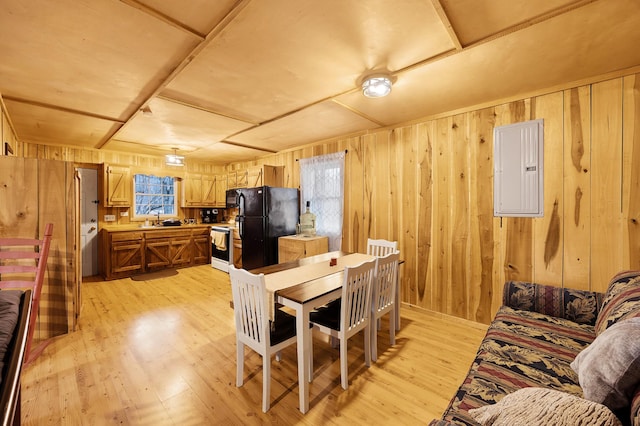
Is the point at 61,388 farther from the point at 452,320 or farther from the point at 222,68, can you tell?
the point at 452,320

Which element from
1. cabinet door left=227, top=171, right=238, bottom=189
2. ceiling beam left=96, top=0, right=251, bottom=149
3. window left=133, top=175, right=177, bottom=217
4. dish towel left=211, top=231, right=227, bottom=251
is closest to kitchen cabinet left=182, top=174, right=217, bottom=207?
window left=133, top=175, right=177, bottom=217

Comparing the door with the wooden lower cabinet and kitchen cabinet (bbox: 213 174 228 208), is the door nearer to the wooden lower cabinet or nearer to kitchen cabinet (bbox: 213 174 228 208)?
the wooden lower cabinet

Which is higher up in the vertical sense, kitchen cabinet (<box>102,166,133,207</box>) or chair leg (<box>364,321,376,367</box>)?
kitchen cabinet (<box>102,166,133,207</box>)

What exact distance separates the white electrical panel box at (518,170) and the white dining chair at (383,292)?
1359 mm

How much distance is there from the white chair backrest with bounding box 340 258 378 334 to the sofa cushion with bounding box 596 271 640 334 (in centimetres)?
137

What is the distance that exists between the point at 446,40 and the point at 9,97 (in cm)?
401

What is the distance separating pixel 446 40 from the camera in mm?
1766

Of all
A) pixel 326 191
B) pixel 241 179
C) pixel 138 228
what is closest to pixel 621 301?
pixel 326 191

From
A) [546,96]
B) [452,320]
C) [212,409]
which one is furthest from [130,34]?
[452,320]

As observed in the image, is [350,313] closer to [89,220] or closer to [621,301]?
[621,301]

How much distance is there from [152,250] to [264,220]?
94.5 inches

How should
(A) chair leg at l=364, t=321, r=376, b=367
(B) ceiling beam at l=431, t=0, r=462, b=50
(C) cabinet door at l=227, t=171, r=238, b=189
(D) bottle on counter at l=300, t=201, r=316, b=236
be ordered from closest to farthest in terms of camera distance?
(B) ceiling beam at l=431, t=0, r=462, b=50
(A) chair leg at l=364, t=321, r=376, b=367
(D) bottle on counter at l=300, t=201, r=316, b=236
(C) cabinet door at l=227, t=171, r=238, b=189

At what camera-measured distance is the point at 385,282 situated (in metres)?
2.41

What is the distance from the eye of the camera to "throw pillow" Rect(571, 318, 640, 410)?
0.90m
